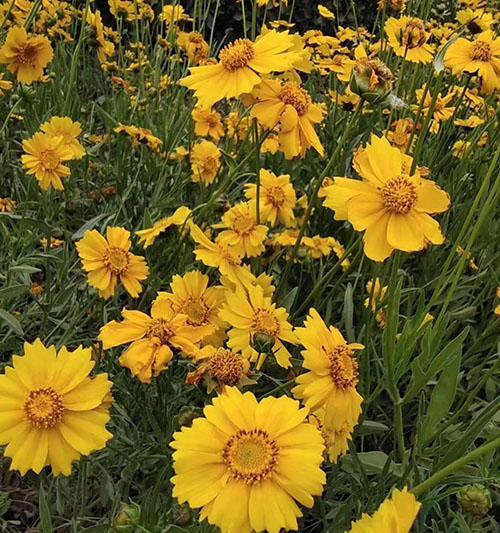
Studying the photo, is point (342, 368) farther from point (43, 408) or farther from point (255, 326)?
point (43, 408)

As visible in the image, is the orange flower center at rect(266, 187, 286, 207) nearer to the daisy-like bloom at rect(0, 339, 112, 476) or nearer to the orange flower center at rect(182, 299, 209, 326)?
the orange flower center at rect(182, 299, 209, 326)

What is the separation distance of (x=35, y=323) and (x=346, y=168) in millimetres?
852

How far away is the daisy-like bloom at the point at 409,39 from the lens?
146cm

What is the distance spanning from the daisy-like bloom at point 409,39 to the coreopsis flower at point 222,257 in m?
0.63

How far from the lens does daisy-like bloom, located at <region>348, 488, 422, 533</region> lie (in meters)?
0.54

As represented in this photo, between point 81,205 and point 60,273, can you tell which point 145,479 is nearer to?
point 60,273

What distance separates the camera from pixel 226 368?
0.76 m

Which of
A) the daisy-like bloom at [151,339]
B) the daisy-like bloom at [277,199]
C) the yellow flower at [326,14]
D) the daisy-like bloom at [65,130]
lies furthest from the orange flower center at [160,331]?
→ the yellow flower at [326,14]

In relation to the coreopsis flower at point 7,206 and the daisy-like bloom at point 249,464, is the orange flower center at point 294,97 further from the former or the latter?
the coreopsis flower at point 7,206

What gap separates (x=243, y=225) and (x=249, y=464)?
1.85 ft

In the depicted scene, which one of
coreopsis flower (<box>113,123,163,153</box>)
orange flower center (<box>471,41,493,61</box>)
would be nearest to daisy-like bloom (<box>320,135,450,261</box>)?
orange flower center (<box>471,41,493,61</box>)

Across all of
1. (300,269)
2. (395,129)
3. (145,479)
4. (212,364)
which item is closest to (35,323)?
(145,479)

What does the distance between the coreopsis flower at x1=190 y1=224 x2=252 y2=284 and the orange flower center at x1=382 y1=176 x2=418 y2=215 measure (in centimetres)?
27

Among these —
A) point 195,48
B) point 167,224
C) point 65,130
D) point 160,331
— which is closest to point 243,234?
point 167,224
